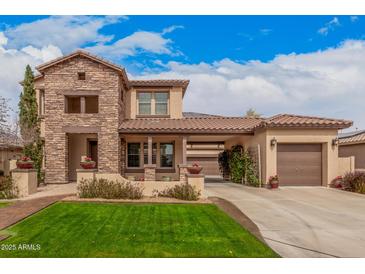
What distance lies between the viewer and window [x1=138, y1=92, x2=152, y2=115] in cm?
2111

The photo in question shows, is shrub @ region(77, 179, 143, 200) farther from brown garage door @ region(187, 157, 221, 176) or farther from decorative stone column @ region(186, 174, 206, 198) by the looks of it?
brown garage door @ region(187, 157, 221, 176)

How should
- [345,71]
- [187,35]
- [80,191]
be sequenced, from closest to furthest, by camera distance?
[80,191] → [187,35] → [345,71]

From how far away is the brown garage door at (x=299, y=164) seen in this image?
16938mm

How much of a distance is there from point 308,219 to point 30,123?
1603cm

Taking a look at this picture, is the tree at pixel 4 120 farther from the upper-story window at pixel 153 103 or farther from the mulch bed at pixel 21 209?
the upper-story window at pixel 153 103

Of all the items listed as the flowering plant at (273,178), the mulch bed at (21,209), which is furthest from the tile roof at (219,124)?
the mulch bed at (21,209)

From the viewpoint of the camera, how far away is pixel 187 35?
1345cm

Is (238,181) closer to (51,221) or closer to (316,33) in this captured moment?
(316,33)

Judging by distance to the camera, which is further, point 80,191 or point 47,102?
point 47,102

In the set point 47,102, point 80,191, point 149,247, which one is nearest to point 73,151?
point 47,102

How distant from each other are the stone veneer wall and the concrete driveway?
335 inches

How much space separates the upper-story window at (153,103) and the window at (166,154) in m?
2.57

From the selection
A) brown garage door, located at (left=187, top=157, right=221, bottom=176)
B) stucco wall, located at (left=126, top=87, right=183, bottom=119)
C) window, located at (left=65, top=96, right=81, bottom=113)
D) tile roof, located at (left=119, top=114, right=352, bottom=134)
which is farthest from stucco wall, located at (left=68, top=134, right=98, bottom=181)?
brown garage door, located at (left=187, top=157, right=221, bottom=176)
